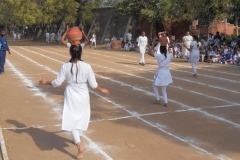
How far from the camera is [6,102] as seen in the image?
9.12m

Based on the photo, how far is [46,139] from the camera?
6.28 metres

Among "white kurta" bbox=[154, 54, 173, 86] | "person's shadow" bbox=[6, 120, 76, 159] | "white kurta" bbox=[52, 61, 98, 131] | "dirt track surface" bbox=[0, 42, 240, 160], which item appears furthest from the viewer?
"white kurta" bbox=[154, 54, 173, 86]

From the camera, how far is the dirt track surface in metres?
5.70

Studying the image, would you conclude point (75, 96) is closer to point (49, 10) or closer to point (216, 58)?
point (216, 58)

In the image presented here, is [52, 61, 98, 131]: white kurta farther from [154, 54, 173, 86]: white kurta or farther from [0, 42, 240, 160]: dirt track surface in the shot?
[154, 54, 173, 86]: white kurta

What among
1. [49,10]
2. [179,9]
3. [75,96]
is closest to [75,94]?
Answer: [75,96]

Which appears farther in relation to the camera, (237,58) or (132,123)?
(237,58)

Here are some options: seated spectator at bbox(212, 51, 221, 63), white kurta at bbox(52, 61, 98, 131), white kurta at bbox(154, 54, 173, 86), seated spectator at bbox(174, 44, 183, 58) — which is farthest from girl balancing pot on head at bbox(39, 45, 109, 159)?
seated spectator at bbox(174, 44, 183, 58)

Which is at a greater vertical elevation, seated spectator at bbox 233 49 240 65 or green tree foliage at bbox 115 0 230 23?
green tree foliage at bbox 115 0 230 23

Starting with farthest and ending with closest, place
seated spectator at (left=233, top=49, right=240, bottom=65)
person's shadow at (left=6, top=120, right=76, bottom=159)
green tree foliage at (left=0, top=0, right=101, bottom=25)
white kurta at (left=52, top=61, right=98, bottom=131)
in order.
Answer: green tree foliage at (left=0, top=0, right=101, bottom=25) → seated spectator at (left=233, top=49, right=240, bottom=65) → person's shadow at (left=6, top=120, right=76, bottom=159) → white kurta at (left=52, top=61, right=98, bottom=131)

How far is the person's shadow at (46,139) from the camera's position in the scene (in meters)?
5.89

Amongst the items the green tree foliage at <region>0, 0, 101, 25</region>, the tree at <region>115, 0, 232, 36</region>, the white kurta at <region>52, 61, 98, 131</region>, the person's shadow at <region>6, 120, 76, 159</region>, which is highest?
the green tree foliage at <region>0, 0, 101, 25</region>

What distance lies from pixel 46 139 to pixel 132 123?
6.15 feet

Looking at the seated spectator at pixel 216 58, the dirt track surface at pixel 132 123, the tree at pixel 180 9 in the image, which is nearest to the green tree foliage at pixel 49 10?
the tree at pixel 180 9
